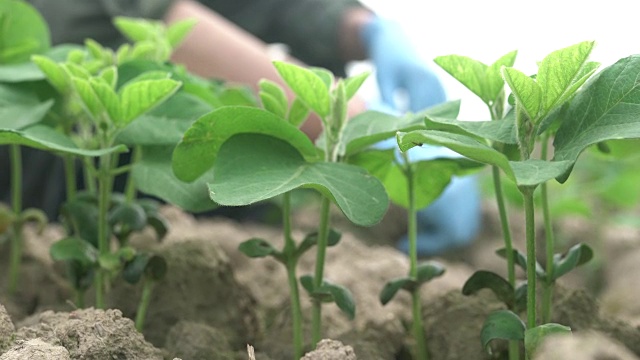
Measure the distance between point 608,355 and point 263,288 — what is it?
809mm

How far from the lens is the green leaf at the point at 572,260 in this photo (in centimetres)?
78

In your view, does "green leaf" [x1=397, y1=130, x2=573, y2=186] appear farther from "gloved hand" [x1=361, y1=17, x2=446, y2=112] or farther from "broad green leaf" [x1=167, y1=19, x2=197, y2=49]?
"gloved hand" [x1=361, y1=17, x2=446, y2=112]

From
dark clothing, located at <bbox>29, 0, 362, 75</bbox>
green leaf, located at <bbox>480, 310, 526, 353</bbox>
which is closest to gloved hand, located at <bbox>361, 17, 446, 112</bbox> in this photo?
dark clothing, located at <bbox>29, 0, 362, 75</bbox>

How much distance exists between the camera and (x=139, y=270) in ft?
2.86

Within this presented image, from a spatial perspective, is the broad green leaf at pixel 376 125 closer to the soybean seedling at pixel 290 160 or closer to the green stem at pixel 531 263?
the soybean seedling at pixel 290 160

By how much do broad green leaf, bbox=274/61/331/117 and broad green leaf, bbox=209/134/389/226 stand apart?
0.06 m

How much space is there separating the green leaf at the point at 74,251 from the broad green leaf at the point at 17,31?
0.36m

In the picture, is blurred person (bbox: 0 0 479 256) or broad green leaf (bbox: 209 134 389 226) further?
blurred person (bbox: 0 0 479 256)

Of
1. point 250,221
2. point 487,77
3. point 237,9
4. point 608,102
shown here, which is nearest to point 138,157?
point 487,77

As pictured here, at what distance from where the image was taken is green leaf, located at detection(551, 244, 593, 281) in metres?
0.78

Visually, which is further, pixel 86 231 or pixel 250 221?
pixel 250 221

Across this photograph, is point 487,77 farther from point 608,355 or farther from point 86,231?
point 86,231

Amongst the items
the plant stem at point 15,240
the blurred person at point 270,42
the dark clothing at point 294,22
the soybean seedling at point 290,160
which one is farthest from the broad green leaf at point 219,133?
the dark clothing at point 294,22

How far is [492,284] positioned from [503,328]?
0.09 m
